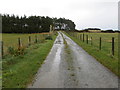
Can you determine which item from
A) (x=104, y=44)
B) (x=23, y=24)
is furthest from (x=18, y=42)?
(x=23, y=24)

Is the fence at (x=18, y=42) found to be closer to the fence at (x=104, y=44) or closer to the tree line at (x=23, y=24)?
the fence at (x=104, y=44)

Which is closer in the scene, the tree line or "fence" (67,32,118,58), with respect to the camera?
"fence" (67,32,118,58)

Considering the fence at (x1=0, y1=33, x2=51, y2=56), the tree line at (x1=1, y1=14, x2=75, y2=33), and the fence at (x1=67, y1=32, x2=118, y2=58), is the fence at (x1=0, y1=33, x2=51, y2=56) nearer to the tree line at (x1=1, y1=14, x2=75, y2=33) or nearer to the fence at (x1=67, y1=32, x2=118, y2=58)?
the fence at (x1=67, y1=32, x2=118, y2=58)

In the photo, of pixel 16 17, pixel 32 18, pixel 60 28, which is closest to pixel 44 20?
pixel 32 18

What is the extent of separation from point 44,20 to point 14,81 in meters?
92.7

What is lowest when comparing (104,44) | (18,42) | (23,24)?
(104,44)

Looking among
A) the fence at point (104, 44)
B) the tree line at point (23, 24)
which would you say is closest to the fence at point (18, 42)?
the fence at point (104, 44)

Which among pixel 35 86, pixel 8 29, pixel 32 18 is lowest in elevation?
pixel 35 86

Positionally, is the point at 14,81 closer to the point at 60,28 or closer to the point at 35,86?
the point at 35,86

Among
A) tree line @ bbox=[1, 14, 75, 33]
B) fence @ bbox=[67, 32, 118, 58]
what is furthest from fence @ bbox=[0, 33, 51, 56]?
tree line @ bbox=[1, 14, 75, 33]

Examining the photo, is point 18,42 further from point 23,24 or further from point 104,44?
point 23,24

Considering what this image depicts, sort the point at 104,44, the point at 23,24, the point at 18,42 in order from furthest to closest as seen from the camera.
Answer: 1. the point at 23,24
2. the point at 104,44
3. the point at 18,42

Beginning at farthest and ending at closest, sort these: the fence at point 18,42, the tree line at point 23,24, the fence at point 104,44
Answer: the tree line at point 23,24 → the fence at point 18,42 → the fence at point 104,44

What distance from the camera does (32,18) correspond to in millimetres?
97562
